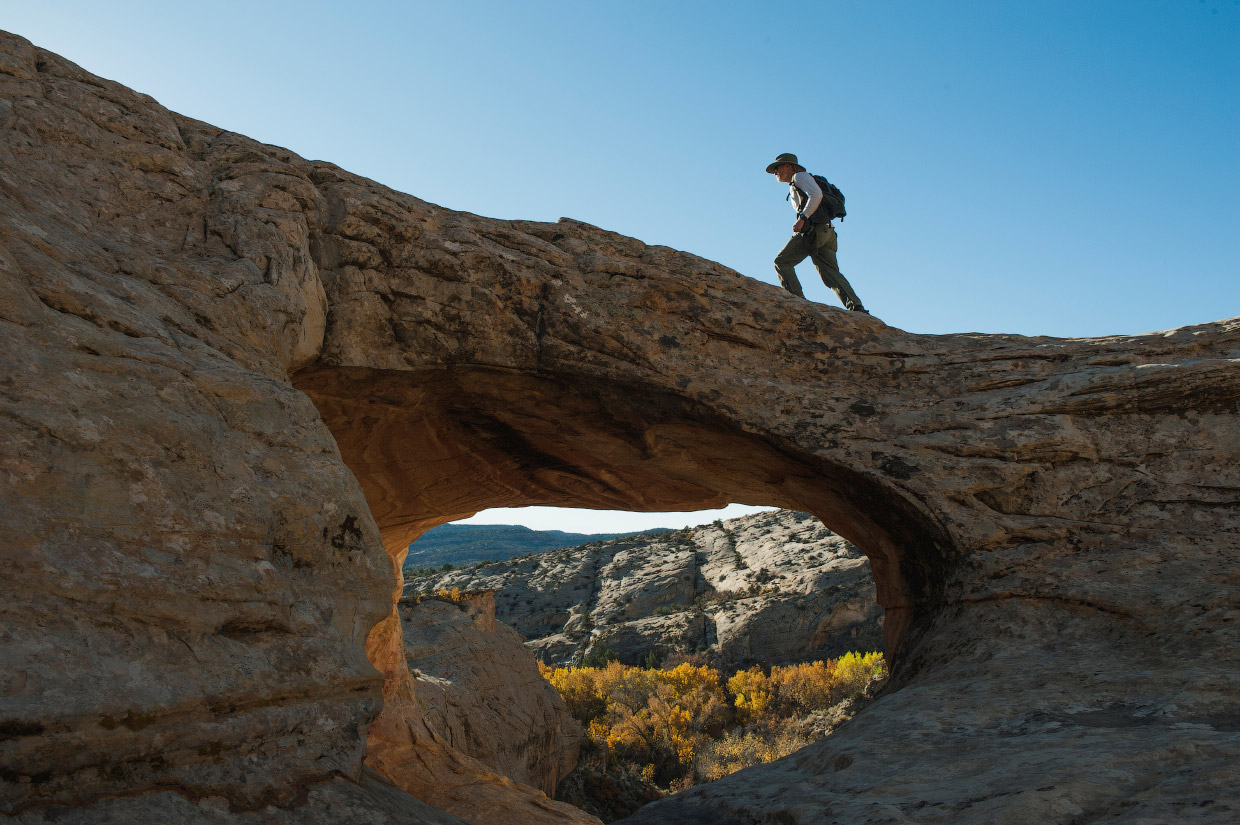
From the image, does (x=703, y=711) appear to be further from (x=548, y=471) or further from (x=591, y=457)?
(x=591, y=457)

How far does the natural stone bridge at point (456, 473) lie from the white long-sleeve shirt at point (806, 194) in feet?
6.20

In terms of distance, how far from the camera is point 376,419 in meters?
9.02

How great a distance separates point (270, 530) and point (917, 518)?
18.3ft

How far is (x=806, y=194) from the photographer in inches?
408

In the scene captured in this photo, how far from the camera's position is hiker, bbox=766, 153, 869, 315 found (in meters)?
10.3

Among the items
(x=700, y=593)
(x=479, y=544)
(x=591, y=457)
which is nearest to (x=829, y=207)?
(x=591, y=457)

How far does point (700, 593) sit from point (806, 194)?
3123 centimetres

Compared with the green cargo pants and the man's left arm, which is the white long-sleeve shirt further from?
the green cargo pants

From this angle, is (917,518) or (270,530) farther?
(917,518)

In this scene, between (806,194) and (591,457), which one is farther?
(806,194)

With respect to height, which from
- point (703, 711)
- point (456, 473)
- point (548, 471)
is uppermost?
point (548, 471)

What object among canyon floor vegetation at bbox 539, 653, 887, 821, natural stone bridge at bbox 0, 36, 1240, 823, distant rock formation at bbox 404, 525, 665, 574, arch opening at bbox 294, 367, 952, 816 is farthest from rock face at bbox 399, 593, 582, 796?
distant rock formation at bbox 404, 525, 665, 574

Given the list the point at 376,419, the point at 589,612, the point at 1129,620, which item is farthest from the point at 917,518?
the point at 589,612

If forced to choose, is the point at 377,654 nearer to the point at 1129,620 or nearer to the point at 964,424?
the point at 964,424
